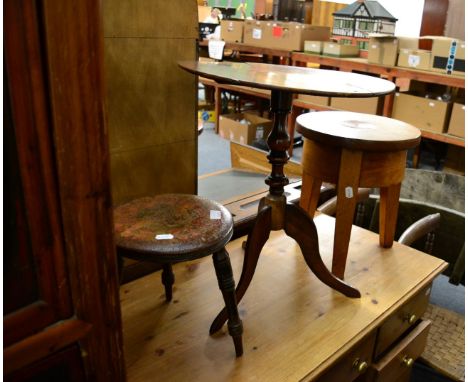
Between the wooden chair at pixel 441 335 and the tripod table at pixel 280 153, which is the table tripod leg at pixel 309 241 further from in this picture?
the wooden chair at pixel 441 335

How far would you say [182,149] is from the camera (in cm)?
146

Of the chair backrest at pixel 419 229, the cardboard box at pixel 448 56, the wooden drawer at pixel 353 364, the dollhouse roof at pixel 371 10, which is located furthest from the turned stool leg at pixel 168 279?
the dollhouse roof at pixel 371 10

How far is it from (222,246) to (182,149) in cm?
54

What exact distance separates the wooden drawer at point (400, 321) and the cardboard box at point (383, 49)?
86.4 inches

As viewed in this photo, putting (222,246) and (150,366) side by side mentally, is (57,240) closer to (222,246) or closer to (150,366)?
(222,246)

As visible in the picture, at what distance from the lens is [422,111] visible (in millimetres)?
3262

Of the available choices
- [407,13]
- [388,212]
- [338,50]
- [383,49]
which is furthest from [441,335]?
[407,13]

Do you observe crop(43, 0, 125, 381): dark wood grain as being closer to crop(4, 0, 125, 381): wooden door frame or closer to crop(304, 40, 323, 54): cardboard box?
crop(4, 0, 125, 381): wooden door frame

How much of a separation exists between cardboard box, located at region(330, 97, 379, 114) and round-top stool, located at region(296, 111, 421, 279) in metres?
2.03

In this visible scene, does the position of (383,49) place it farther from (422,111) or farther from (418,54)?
(422,111)

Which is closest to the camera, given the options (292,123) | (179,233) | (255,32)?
(179,233)

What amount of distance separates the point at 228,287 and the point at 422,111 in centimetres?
270

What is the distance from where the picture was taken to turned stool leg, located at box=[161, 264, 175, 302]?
1.27 m

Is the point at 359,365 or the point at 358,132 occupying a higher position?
the point at 358,132
